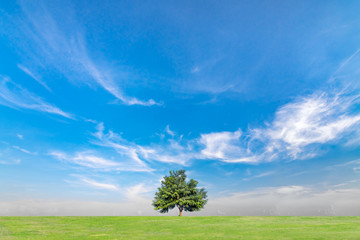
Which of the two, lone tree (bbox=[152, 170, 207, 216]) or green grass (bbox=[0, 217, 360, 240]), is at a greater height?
lone tree (bbox=[152, 170, 207, 216])

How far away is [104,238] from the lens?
629 inches

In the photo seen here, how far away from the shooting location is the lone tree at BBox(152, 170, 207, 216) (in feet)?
137

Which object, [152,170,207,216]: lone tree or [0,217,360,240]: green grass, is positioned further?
[152,170,207,216]: lone tree

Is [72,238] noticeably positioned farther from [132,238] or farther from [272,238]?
[272,238]

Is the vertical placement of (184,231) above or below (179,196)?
below

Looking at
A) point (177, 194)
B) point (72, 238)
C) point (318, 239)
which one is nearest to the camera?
point (318, 239)

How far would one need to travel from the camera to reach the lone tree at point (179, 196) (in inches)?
1647

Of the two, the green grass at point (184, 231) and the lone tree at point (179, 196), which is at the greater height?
the lone tree at point (179, 196)

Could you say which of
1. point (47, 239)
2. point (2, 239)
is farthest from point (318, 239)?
point (2, 239)

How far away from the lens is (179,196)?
1690 inches

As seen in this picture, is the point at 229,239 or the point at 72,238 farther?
the point at 72,238

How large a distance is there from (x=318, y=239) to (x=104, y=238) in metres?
14.3

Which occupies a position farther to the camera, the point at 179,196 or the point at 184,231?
the point at 179,196

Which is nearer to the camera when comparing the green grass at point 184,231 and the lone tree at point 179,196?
the green grass at point 184,231
